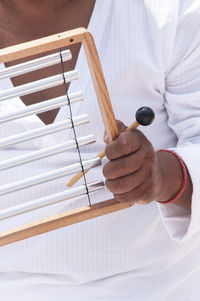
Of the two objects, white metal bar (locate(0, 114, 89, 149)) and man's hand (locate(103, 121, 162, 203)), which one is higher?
white metal bar (locate(0, 114, 89, 149))

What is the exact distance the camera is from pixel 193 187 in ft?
2.54

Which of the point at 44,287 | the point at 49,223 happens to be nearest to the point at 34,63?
the point at 49,223

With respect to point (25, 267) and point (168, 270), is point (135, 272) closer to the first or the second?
point (168, 270)

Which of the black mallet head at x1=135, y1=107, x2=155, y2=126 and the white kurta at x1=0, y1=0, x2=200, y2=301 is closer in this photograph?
the black mallet head at x1=135, y1=107, x2=155, y2=126

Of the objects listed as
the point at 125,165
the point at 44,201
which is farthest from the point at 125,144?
the point at 44,201

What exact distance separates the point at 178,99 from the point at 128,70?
106 millimetres

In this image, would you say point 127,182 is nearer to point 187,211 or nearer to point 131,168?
point 131,168

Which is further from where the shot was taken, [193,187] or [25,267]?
[25,267]

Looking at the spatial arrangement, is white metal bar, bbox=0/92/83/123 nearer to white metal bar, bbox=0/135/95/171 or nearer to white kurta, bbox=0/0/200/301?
white metal bar, bbox=0/135/95/171

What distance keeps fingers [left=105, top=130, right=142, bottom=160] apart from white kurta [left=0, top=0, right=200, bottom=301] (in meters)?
0.24

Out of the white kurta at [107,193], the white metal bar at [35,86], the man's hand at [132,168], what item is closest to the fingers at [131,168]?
Result: the man's hand at [132,168]

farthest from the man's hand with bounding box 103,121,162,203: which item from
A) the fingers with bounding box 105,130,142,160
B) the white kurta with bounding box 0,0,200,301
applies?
the white kurta with bounding box 0,0,200,301

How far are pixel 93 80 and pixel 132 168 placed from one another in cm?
13

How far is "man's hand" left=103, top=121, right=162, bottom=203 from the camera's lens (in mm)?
642
